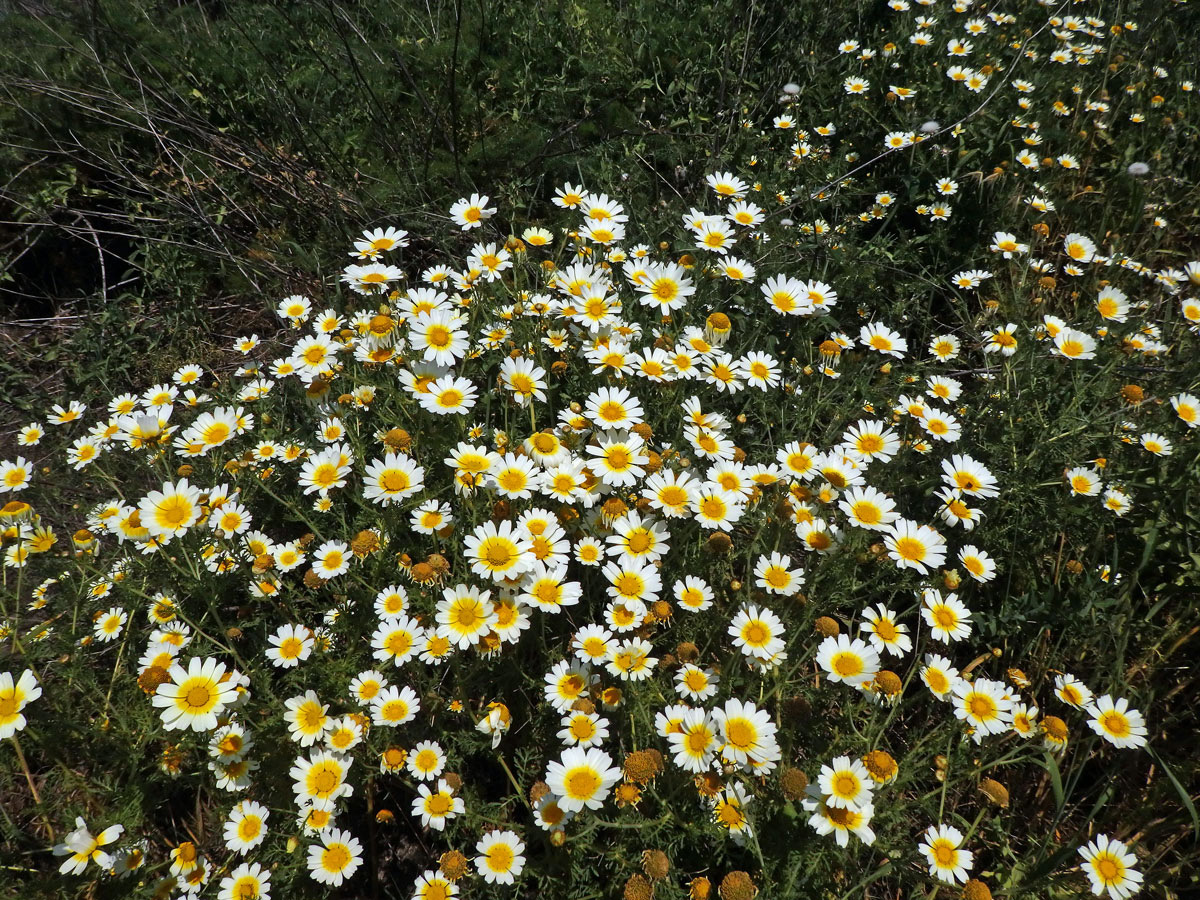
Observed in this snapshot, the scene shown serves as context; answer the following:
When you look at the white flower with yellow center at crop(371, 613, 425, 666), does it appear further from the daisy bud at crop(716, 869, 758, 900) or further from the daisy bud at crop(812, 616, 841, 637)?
the daisy bud at crop(812, 616, 841, 637)

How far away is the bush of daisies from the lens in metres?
1.77

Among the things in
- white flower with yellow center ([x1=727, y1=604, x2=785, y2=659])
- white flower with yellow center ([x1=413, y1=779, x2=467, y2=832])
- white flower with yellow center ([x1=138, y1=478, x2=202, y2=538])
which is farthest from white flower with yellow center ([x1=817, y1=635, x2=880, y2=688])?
white flower with yellow center ([x1=138, y1=478, x2=202, y2=538])

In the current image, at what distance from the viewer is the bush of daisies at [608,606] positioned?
177cm

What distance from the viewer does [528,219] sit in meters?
3.50

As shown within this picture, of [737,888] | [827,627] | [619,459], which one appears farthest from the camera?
[619,459]

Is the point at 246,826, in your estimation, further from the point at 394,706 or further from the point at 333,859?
the point at 394,706

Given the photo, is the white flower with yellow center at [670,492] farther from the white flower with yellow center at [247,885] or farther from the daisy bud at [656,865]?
the white flower with yellow center at [247,885]

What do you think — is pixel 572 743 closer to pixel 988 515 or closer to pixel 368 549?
pixel 368 549

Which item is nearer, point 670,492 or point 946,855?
point 946,855

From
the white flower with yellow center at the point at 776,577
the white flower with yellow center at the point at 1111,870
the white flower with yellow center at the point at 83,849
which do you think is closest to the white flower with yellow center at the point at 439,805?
the white flower with yellow center at the point at 83,849

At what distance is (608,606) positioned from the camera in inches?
80.0

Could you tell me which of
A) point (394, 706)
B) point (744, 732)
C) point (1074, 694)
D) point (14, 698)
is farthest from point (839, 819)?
point (14, 698)

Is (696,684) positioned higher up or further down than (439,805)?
higher up

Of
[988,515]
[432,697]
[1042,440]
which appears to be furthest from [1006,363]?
[432,697]
